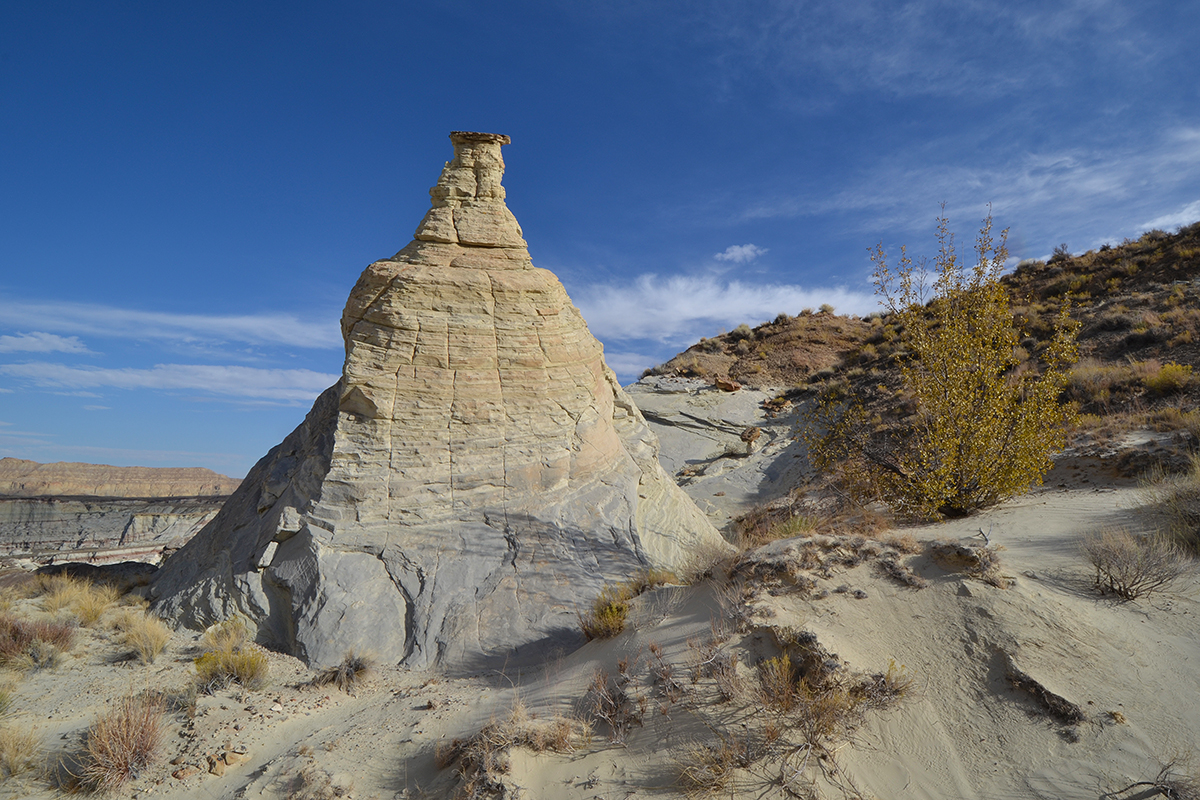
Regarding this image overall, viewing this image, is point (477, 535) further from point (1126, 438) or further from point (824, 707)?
point (1126, 438)

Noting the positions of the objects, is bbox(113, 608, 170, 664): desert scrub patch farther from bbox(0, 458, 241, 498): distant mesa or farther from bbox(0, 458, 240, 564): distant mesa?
bbox(0, 458, 241, 498): distant mesa

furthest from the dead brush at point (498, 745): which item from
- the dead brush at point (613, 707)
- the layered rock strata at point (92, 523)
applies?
the layered rock strata at point (92, 523)

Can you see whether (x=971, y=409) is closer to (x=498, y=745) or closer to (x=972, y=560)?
(x=972, y=560)

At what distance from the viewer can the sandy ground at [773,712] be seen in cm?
407

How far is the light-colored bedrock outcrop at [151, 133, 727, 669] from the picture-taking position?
813cm

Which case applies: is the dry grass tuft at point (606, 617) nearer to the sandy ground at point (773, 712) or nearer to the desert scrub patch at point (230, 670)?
the sandy ground at point (773, 712)

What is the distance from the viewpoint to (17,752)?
5.36 m

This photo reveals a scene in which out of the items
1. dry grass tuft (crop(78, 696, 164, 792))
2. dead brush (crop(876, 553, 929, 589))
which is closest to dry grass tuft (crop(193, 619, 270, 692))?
dry grass tuft (crop(78, 696, 164, 792))

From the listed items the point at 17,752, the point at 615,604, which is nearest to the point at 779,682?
the point at 615,604

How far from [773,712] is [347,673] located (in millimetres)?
5366

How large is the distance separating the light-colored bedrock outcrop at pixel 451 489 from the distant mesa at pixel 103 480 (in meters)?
53.6

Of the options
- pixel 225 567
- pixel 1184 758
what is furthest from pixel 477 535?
pixel 1184 758

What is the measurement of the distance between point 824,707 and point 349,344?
8.74m

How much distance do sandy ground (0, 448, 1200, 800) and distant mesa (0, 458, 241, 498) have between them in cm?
5612
